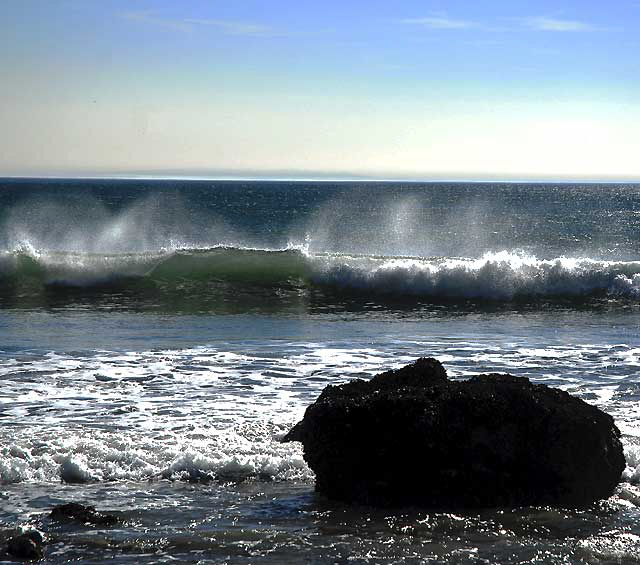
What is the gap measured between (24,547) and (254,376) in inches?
229

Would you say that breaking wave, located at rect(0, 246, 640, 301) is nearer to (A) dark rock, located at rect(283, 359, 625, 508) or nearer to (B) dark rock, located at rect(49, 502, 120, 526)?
(A) dark rock, located at rect(283, 359, 625, 508)

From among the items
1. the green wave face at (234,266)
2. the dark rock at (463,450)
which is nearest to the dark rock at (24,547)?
the dark rock at (463,450)

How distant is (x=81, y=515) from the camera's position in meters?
6.50

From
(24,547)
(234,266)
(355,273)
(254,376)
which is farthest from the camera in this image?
(234,266)

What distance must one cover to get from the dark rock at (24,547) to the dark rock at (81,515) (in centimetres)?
51

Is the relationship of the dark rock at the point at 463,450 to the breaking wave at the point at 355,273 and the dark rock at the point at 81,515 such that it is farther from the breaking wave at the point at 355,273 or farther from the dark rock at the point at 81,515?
the breaking wave at the point at 355,273

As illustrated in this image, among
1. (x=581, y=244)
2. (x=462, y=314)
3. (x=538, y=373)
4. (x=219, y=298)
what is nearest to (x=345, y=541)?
(x=538, y=373)

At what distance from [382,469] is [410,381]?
3.51 feet

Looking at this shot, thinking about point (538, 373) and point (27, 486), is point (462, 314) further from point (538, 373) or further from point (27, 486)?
point (27, 486)

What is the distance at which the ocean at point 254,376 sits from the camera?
6266 millimetres

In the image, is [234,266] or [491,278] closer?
[491,278]

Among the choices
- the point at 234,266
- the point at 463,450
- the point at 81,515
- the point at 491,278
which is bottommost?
the point at 81,515

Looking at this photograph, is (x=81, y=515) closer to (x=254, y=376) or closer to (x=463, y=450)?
(x=463, y=450)

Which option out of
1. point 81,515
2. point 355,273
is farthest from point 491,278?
point 81,515
